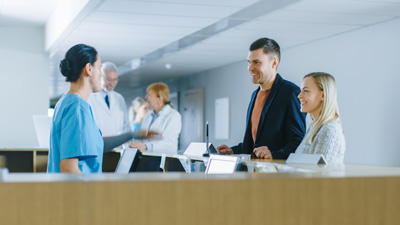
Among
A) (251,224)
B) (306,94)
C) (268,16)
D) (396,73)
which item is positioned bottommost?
(251,224)

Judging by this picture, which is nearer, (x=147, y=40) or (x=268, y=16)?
(x=268, y=16)

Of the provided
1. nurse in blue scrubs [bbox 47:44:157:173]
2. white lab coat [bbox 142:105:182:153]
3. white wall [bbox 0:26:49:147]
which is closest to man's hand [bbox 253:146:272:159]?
nurse in blue scrubs [bbox 47:44:157:173]

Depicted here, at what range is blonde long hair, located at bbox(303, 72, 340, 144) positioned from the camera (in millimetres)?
2922

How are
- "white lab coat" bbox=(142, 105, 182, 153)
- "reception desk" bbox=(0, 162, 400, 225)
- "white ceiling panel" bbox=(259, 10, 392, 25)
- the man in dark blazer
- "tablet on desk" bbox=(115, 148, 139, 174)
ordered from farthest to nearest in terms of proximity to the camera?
"white ceiling panel" bbox=(259, 10, 392, 25) < "white lab coat" bbox=(142, 105, 182, 153) < "tablet on desk" bbox=(115, 148, 139, 174) < the man in dark blazer < "reception desk" bbox=(0, 162, 400, 225)

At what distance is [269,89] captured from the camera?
11.5ft

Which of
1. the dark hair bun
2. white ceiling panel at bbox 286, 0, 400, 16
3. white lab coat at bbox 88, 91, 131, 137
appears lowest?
white lab coat at bbox 88, 91, 131, 137

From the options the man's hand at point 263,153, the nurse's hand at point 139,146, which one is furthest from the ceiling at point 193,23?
the man's hand at point 263,153

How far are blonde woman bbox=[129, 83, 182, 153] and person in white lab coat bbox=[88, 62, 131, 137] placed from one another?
300mm

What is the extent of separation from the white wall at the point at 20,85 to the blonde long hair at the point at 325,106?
23.7 ft

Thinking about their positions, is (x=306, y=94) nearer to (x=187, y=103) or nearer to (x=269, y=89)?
(x=269, y=89)

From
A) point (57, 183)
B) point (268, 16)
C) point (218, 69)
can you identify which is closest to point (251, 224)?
point (57, 183)

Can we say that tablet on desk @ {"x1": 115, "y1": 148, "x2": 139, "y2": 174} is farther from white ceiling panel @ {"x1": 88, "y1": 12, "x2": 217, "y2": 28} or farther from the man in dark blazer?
white ceiling panel @ {"x1": 88, "y1": 12, "x2": 217, "y2": 28}

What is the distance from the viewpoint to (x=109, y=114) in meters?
5.63

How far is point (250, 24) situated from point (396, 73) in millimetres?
1836
